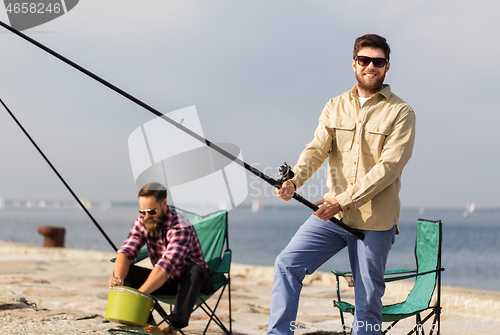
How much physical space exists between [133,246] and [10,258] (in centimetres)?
457

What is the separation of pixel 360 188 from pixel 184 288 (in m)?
1.28

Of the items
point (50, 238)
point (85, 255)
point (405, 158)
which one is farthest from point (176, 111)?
point (50, 238)

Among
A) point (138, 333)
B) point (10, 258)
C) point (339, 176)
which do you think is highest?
point (339, 176)

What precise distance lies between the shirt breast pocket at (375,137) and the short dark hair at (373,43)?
33 centimetres

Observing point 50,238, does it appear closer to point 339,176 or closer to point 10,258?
point 10,258

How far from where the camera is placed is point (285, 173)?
2164mm

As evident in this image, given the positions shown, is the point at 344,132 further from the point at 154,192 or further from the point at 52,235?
the point at 52,235

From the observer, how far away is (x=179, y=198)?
3.64 metres

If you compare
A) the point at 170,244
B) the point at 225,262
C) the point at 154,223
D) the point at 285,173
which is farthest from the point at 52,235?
the point at 285,173

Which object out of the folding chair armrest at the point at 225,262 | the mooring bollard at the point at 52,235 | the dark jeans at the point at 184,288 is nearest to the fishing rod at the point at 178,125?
the dark jeans at the point at 184,288

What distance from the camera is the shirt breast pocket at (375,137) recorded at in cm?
218

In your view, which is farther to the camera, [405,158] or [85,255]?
[85,255]

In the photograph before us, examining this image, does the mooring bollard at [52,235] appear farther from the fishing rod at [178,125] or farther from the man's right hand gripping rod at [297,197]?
the man's right hand gripping rod at [297,197]

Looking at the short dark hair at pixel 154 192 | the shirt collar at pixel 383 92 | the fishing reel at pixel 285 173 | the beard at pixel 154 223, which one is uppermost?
the shirt collar at pixel 383 92
